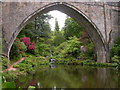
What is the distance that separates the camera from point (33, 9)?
1141cm

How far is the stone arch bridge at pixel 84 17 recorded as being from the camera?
35.7 feet

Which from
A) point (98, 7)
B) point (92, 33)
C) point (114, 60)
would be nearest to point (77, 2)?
point (98, 7)

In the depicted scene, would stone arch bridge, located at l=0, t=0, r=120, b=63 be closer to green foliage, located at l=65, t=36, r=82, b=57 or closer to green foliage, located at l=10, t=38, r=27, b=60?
green foliage, located at l=10, t=38, r=27, b=60

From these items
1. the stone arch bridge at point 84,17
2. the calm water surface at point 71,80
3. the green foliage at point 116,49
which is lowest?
the calm water surface at point 71,80

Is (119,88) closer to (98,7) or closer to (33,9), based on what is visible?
(33,9)

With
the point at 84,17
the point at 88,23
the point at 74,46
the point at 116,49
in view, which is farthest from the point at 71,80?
the point at 74,46

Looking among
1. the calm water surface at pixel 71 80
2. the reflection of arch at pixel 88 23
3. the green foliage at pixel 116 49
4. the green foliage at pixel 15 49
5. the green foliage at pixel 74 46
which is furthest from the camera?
the green foliage at pixel 74 46

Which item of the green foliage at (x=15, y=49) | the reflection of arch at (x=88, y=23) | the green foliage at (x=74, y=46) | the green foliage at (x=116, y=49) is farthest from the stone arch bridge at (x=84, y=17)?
the green foliage at (x=74, y=46)

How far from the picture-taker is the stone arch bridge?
10.9 m

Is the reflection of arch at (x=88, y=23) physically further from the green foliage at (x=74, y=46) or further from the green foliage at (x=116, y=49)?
the green foliage at (x=74, y=46)

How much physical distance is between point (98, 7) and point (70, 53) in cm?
627

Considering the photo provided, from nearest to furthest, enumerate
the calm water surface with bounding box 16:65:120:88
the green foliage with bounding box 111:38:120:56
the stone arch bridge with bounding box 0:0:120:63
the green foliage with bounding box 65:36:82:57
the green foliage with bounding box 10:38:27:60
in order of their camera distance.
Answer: the calm water surface with bounding box 16:65:120:88, the stone arch bridge with bounding box 0:0:120:63, the green foliage with bounding box 10:38:27:60, the green foliage with bounding box 111:38:120:56, the green foliage with bounding box 65:36:82:57

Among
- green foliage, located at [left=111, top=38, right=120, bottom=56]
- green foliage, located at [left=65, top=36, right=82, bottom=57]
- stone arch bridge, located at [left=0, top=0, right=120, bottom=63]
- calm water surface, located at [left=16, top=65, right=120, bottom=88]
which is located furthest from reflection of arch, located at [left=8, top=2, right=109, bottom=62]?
calm water surface, located at [left=16, top=65, right=120, bottom=88]

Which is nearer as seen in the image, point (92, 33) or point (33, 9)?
point (33, 9)
